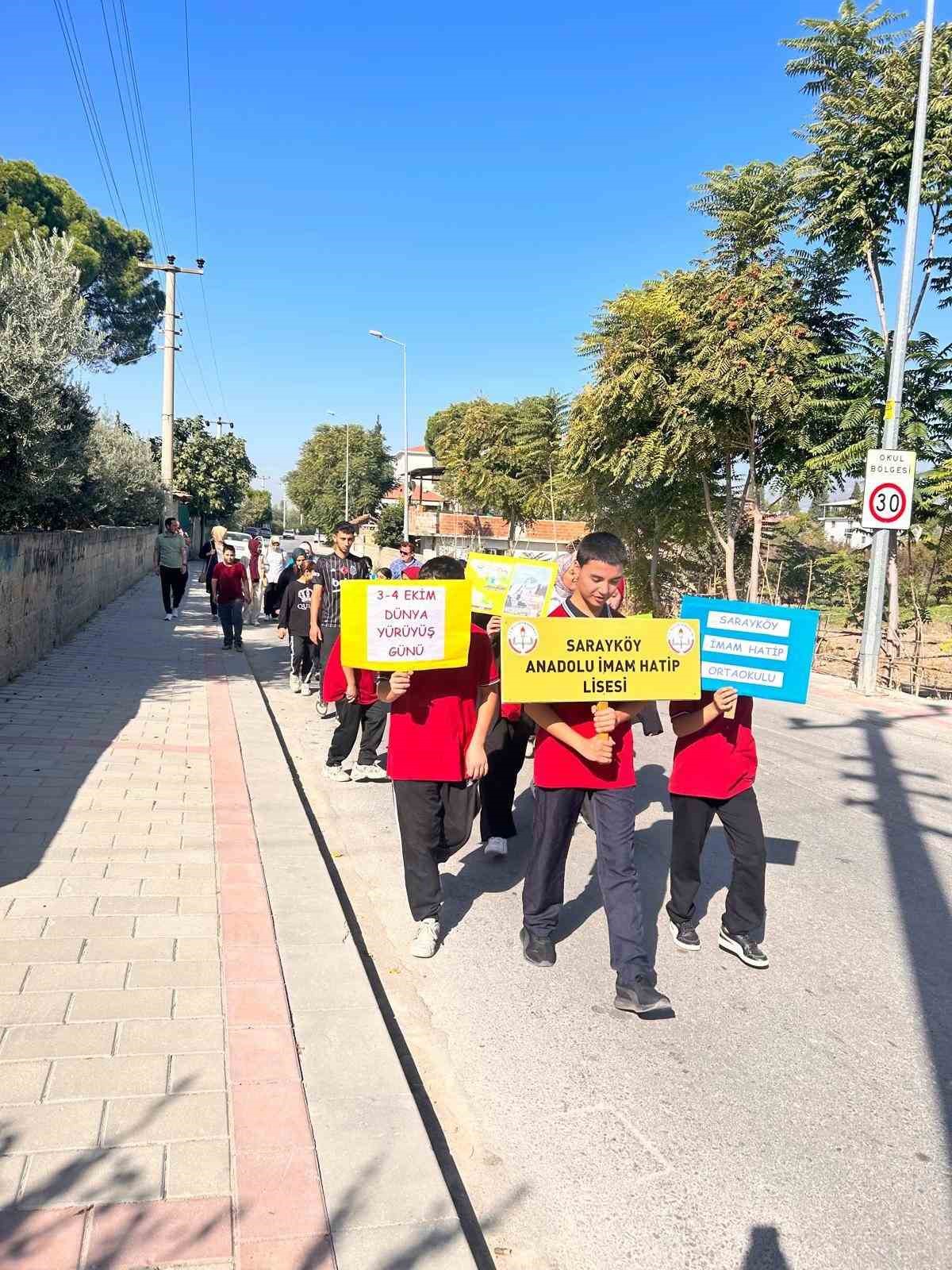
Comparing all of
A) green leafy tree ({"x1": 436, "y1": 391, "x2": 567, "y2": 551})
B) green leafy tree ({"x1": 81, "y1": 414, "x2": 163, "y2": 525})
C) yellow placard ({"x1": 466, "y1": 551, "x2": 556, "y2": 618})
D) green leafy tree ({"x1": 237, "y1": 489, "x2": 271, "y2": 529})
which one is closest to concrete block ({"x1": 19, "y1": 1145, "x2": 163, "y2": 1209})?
yellow placard ({"x1": 466, "y1": 551, "x2": 556, "y2": 618})

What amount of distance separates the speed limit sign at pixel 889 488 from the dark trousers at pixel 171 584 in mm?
11342

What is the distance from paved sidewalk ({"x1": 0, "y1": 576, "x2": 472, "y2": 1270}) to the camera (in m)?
2.46

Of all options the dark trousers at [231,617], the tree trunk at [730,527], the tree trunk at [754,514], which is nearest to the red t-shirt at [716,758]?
the dark trousers at [231,617]

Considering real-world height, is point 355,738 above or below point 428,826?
below

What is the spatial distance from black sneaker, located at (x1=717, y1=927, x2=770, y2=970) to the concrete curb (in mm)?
1652

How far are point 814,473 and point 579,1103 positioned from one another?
556 inches

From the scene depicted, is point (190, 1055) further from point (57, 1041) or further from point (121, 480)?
point (121, 480)

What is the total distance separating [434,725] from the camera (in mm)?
4160

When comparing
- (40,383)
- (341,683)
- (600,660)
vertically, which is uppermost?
(40,383)

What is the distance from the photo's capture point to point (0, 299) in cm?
1088

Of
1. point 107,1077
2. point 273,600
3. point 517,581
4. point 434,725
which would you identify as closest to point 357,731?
point 517,581

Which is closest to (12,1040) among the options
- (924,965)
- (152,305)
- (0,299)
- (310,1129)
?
(310,1129)

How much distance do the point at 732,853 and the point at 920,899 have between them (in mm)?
1704

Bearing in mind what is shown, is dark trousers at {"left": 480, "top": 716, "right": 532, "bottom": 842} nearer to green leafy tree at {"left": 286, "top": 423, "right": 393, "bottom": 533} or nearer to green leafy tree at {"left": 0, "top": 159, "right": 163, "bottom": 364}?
green leafy tree at {"left": 0, "top": 159, "right": 163, "bottom": 364}
